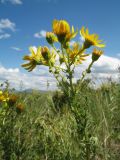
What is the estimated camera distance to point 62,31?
221 centimetres

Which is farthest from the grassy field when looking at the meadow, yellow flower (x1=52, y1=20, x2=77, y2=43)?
yellow flower (x1=52, y1=20, x2=77, y2=43)

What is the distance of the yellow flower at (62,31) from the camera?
220cm

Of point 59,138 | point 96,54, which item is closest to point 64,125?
point 59,138

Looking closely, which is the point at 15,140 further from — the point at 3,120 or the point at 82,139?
the point at 82,139

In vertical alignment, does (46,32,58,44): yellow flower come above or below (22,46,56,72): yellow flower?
above

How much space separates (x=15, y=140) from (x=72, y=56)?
3.54 feet

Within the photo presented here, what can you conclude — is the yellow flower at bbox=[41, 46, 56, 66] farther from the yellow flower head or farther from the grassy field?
the grassy field

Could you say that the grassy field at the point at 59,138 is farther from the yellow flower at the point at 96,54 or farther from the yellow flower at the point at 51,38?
the yellow flower at the point at 51,38

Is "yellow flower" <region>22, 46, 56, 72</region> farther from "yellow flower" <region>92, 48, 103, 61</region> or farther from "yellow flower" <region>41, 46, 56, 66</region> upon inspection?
"yellow flower" <region>92, 48, 103, 61</region>

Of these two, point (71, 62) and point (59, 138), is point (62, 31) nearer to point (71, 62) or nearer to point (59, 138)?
point (71, 62)

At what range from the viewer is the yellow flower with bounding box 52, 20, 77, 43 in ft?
7.22

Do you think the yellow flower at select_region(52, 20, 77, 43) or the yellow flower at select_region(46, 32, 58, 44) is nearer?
the yellow flower at select_region(52, 20, 77, 43)

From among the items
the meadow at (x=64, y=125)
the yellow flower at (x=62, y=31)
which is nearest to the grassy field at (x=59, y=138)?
the meadow at (x=64, y=125)

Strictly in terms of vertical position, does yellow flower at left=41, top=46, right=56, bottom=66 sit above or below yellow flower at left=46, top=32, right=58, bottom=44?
below
